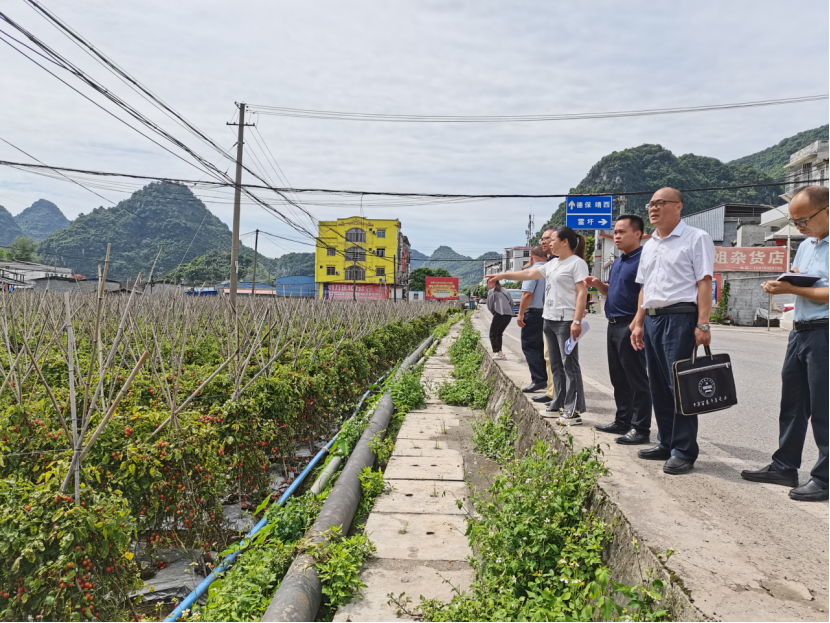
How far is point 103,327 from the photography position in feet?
25.2

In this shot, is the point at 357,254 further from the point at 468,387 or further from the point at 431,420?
the point at 431,420

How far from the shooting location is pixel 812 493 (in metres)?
1.54

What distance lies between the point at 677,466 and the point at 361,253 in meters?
56.8

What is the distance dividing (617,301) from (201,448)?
9.94 feet

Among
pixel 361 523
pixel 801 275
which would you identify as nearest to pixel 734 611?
pixel 801 275

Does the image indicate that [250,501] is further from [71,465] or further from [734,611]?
[734,611]

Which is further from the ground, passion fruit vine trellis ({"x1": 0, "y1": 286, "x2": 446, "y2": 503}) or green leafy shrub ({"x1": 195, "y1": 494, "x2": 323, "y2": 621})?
passion fruit vine trellis ({"x1": 0, "y1": 286, "x2": 446, "y2": 503})

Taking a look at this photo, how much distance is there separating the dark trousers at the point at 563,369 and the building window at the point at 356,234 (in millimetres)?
55895

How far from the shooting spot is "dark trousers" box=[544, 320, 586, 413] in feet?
13.7

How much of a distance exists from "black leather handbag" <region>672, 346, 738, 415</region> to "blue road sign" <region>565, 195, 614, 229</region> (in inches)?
180

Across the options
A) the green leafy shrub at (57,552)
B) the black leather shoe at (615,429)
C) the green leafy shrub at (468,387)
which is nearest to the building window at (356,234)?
the green leafy shrub at (468,387)

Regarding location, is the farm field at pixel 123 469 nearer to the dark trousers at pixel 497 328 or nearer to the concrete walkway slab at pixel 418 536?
the concrete walkway slab at pixel 418 536

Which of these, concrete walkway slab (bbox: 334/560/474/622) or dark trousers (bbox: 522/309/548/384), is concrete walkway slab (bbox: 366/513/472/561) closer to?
concrete walkway slab (bbox: 334/560/474/622)

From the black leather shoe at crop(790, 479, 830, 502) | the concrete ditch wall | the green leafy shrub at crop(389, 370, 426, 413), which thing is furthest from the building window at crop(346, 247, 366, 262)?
the black leather shoe at crop(790, 479, 830, 502)
